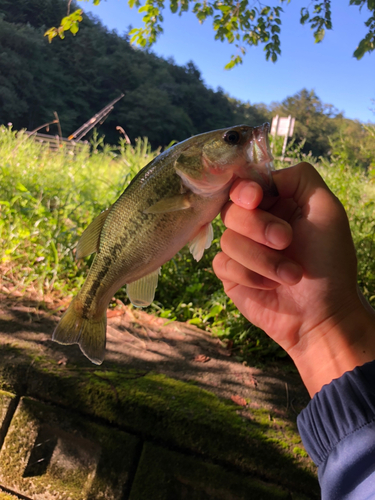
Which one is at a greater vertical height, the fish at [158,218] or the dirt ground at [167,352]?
the fish at [158,218]

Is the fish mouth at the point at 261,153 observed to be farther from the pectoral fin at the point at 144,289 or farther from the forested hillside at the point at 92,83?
the forested hillside at the point at 92,83

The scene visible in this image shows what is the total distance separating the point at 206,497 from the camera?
6.01 feet

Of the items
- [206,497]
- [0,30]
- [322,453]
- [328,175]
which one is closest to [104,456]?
[206,497]

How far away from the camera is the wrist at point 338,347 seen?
123 cm

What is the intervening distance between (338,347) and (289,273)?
416 millimetres

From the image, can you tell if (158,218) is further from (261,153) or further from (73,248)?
(73,248)

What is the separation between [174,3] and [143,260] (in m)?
5.90

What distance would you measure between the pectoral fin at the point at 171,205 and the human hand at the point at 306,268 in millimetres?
175

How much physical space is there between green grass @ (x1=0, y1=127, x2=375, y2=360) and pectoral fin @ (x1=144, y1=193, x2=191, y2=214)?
2.43m

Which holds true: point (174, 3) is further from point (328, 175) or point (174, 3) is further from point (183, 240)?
point (183, 240)

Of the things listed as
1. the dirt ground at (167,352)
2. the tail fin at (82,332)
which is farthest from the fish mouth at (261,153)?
the dirt ground at (167,352)

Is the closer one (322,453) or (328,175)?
(322,453)

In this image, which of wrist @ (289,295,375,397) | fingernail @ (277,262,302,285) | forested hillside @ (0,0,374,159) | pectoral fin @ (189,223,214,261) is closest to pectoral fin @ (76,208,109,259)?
pectoral fin @ (189,223,214,261)

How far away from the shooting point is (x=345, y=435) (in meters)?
1.04
